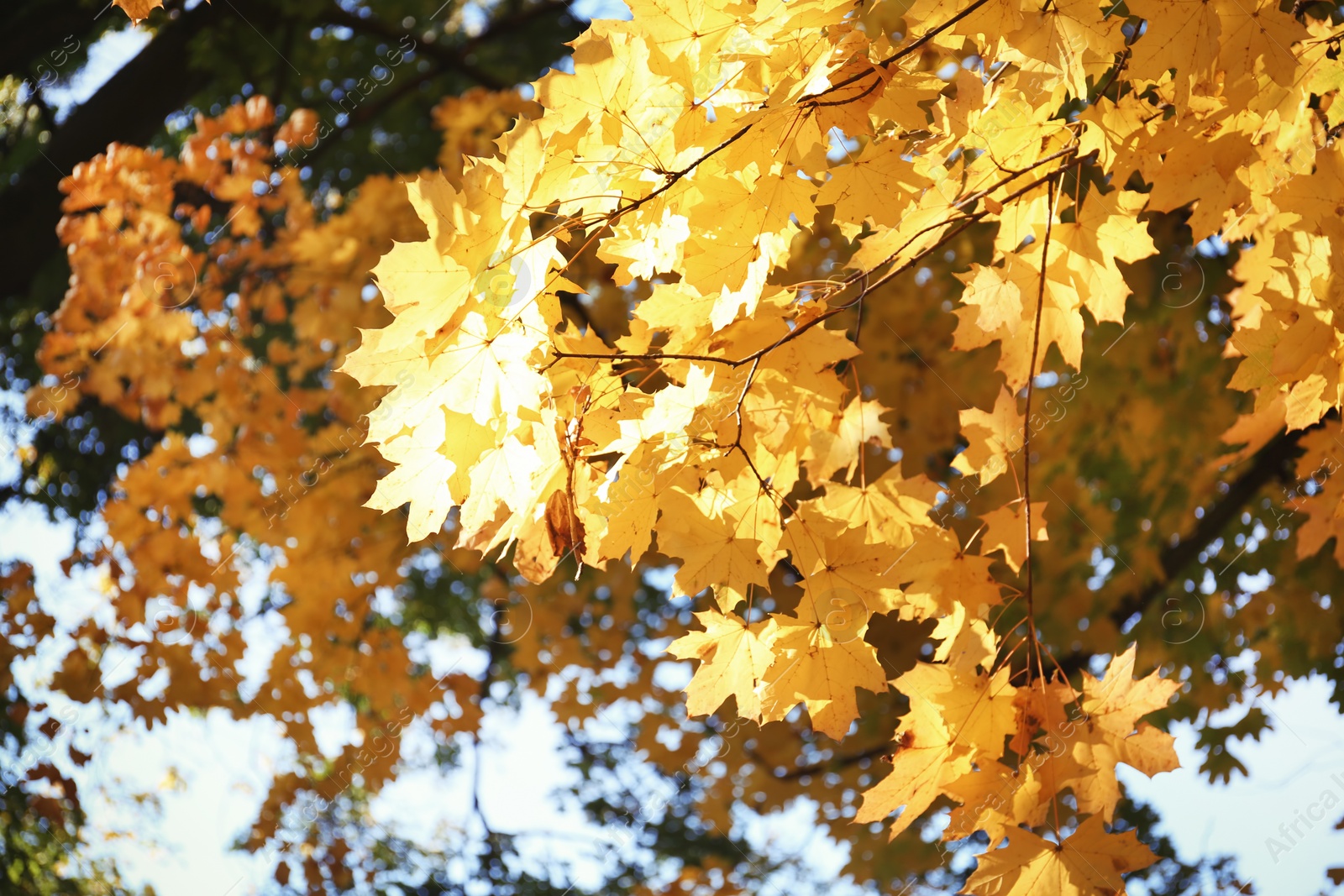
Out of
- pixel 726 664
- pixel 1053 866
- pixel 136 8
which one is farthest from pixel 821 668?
pixel 136 8

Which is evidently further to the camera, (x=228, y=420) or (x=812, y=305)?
(x=228, y=420)

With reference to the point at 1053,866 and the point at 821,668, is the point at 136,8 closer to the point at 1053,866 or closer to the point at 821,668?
the point at 821,668

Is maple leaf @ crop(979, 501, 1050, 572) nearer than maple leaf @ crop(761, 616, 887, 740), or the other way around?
maple leaf @ crop(761, 616, 887, 740)

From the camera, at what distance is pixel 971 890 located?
149 cm

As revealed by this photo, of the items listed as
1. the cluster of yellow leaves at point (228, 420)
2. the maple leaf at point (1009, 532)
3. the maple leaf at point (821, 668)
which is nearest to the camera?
the maple leaf at point (821, 668)

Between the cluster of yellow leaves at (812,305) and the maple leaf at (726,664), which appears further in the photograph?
the maple leaf at (726,664)

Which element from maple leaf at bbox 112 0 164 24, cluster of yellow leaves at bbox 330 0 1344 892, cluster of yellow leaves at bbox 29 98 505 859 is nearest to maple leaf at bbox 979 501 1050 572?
cluster of yellow leaves at bbox 330 0 1344 892

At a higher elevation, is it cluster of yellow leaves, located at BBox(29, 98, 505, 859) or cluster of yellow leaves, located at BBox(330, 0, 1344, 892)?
cluster of yellow leaves, located at BBox(29, 98, 505, 859)

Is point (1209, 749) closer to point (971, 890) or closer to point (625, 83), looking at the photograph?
point (971, 890)

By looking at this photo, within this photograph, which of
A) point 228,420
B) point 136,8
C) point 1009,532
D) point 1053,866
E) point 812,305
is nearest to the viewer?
point 1053,866

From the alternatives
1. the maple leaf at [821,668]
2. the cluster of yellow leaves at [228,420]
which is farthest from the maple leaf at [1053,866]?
the cluster of yellow leaves at [228,420]

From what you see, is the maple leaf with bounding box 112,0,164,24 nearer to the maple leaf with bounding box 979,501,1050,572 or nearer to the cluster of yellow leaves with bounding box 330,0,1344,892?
the cluster of yellow leaves with bounding box 330,0,1344,892

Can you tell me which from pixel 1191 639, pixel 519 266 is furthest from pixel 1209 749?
pixel 519 266

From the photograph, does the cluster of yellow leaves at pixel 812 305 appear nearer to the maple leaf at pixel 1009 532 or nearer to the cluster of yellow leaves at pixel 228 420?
the maple leaf at pixel 1009 532
